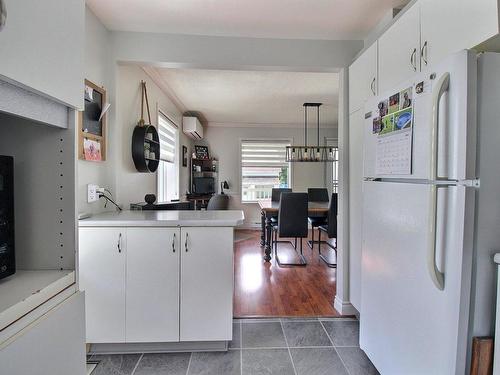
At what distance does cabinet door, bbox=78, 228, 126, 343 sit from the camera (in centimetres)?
171

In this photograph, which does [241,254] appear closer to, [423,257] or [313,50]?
[313,50]

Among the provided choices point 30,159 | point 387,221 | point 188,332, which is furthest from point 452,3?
point 188,332

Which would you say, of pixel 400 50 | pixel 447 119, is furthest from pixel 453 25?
pixel 447 119

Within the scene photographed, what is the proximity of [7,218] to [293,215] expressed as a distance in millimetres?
3156

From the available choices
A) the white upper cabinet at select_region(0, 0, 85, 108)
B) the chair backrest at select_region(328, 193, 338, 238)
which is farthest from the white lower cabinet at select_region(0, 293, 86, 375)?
the chair backrest at select_region(328, 193, 338, 238)

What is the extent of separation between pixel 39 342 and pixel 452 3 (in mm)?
1913

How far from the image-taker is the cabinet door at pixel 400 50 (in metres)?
1.46

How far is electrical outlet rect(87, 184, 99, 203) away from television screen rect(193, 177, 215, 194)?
3.21m

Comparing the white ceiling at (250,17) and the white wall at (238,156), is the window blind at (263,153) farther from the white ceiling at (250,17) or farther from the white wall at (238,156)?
the white ceiling at (250,17)

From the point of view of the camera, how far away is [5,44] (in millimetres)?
535

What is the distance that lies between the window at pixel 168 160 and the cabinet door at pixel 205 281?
202 centimetres

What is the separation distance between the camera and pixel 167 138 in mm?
3947

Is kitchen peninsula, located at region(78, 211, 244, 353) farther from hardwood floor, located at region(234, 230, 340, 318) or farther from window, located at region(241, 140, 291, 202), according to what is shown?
window, located at region(241, 140, 291, 202)

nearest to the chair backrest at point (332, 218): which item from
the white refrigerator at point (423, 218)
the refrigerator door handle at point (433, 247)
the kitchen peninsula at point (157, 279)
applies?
the white refrigerator at point (423, 218)
